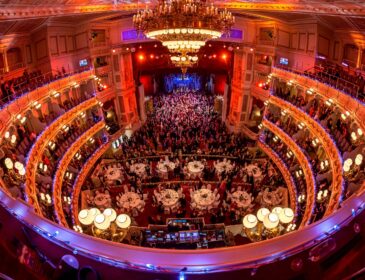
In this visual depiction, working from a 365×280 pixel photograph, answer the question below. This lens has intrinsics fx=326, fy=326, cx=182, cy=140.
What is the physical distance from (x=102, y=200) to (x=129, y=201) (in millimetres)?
1424

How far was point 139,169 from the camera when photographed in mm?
19469

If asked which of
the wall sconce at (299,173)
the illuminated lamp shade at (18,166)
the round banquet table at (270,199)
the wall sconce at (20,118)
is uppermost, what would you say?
the wall sconce at (20,118)

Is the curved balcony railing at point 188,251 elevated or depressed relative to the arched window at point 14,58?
depressed

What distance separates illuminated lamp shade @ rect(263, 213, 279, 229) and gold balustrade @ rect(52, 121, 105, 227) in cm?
762

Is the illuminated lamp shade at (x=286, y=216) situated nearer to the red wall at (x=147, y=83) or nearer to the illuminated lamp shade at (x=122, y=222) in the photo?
the illuminated lamp shade at (x=122, y=222)

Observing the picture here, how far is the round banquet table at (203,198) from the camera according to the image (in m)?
16.3

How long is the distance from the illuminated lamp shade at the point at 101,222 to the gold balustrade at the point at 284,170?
826 centimetres

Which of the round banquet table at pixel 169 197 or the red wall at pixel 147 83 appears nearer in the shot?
the round banquet table at pixel 169 197

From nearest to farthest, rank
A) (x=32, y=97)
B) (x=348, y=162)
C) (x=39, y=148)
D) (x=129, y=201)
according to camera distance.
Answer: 1. (x=348, y=162)
2. (x=39, y=148)
3. (x=32, y=97)
4. (x=129, y=201)

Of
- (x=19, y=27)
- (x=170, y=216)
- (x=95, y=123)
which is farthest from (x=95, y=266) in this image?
(x=95, y=123)

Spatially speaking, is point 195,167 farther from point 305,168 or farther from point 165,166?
point 305,168

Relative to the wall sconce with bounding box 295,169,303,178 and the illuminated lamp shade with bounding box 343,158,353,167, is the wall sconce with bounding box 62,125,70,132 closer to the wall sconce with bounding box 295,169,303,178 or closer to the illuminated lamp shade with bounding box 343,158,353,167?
the wall sconce with bounding box 295,169,303,178

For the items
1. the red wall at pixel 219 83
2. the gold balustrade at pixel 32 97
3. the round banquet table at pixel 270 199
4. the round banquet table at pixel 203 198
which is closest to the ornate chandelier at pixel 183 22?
the gold balustrade at pixel 32 97

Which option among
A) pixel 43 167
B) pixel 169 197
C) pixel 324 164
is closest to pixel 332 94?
pixel 324 164
